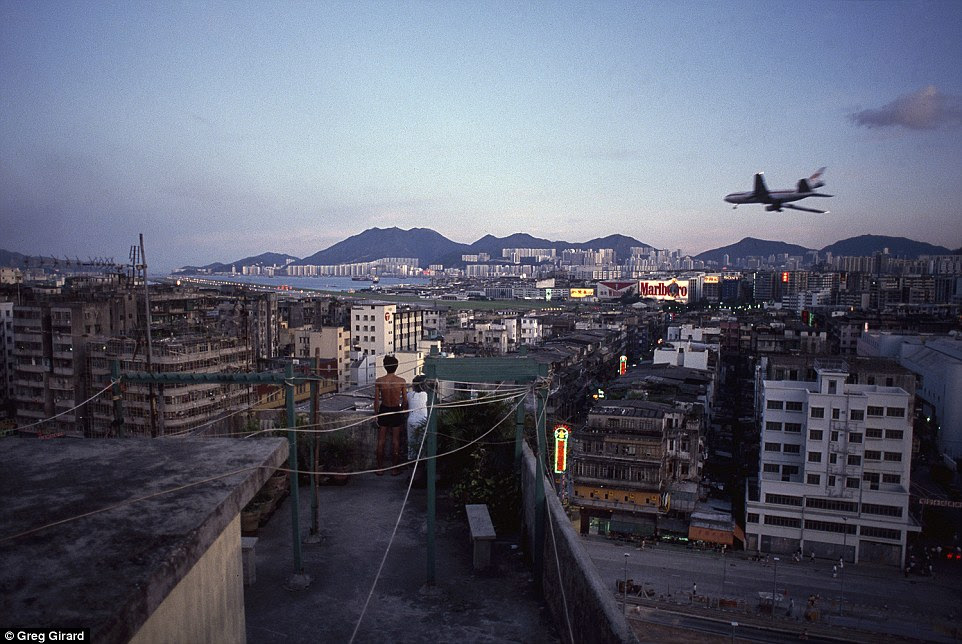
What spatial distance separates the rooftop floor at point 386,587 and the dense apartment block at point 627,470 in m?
13.8

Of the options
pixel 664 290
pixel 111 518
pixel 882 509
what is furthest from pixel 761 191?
pixel 664 290

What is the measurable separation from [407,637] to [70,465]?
180 cm

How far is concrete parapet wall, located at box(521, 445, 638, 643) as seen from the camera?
95.0 inches

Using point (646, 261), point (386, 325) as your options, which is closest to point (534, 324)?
point (386, 325)

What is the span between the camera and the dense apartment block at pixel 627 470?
17719 mm

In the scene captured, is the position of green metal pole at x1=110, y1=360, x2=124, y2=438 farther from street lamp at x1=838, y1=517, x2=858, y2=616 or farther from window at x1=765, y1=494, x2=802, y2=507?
window at x1=765, y1=494, x2=802, y2=507

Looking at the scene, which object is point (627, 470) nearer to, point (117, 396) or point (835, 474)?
point (835, 474)

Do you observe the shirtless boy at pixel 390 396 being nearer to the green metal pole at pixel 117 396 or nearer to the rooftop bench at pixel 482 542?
the rooftop bench at pixel 482 542

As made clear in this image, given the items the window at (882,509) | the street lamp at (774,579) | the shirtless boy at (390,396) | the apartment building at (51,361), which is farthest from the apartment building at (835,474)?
the apartment building at (51,361)

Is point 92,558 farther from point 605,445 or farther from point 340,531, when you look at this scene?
point 605,445

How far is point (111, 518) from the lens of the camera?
1.77 meters

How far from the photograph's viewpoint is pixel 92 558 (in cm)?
153

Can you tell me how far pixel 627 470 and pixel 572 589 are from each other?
51.4ft

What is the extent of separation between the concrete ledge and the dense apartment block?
643 inches
